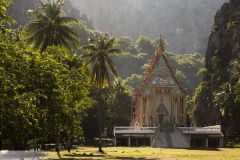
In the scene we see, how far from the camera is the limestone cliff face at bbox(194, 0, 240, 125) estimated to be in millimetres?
104188

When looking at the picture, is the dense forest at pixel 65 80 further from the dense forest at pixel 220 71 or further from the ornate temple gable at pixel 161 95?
the ornate temple gable at pixel 161 95

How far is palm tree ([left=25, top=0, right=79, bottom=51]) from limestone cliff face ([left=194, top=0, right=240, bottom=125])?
55.9 metres

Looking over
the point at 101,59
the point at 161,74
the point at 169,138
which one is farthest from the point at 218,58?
the point at 101,59

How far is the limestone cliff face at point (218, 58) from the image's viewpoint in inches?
4102

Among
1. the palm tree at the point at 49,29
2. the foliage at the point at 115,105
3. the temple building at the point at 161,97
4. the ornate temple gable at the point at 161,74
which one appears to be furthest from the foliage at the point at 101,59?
the foliage at the point at 115,105

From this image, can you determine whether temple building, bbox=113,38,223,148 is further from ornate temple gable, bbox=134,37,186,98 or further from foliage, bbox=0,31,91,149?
foliage, bbox=0,31,91,149

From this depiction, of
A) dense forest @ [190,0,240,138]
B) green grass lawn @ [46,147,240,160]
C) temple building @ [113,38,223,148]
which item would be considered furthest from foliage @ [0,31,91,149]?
dense forest @ [190,0,240,138]

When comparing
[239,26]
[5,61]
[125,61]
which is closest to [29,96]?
[5,61]

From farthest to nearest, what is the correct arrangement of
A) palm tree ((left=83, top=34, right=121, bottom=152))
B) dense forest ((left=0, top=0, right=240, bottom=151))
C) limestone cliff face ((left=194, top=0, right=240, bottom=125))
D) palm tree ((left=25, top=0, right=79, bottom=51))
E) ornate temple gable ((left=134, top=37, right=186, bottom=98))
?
limestone cliff face ((left=194, top=0, right=240, bottom=125))
ornate temple gable ((left=134, top=37, right=186, bottom=98))
palm tree ((left=83, top=34, right=121, bottom=152))
palm tree ((left=25, top=0, right=79, bottom=51))
dense forest ((left=0, top=0, right=240, bottom=151))

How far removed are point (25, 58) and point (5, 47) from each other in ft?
13.0

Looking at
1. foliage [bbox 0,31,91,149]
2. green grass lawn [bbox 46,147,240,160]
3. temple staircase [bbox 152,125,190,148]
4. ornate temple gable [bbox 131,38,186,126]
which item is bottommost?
green grass lawn [bbox 46,147,240,160]

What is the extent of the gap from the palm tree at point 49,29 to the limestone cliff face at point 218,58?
55.9 meters

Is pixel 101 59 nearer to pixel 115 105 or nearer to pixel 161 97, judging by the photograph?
pixel 161 97

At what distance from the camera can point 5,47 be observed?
2381cm
